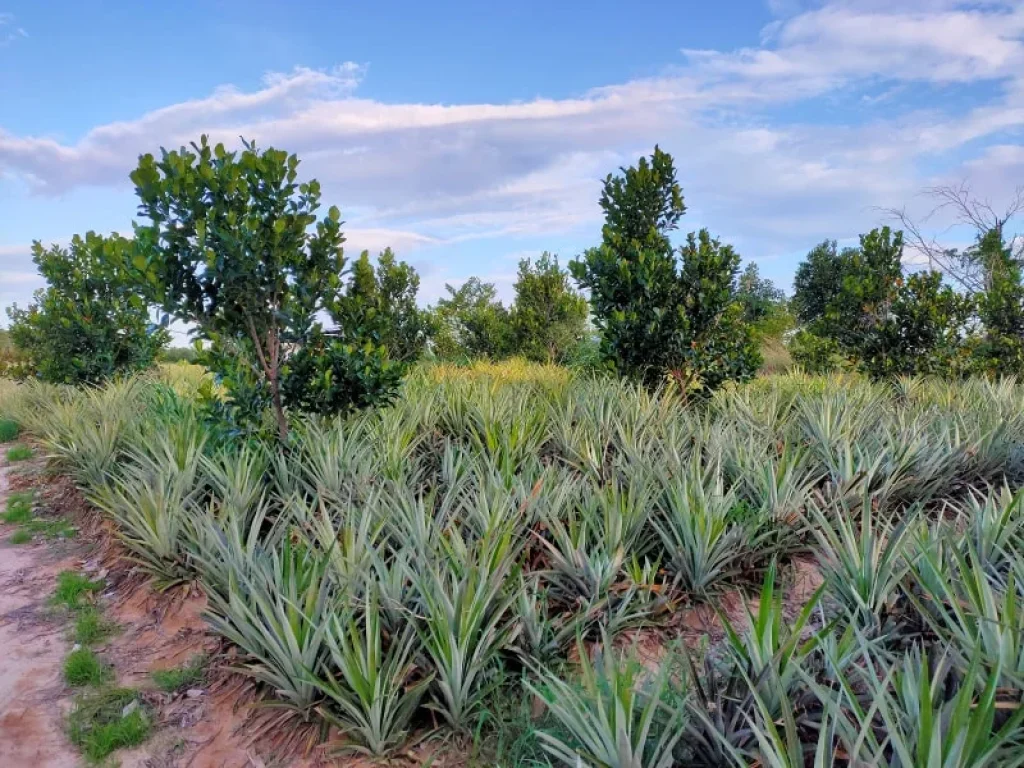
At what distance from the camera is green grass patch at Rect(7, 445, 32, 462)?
9702 millimetres

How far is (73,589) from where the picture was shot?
4.90 m

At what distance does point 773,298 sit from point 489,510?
1352 inches

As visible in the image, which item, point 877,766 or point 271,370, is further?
point 271,370

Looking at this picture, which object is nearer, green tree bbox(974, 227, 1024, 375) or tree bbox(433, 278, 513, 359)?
green tree bbox(974, 227, 1024, 375)

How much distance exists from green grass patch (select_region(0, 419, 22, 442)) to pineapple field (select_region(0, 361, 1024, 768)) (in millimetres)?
5961

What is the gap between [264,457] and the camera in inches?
230

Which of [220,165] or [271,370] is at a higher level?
[220,165]

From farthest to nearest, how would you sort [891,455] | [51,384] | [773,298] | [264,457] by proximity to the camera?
[773,298], [51,384], [264,457], [891,455]

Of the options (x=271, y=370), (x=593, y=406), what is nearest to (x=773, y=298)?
(x=593, y=406)

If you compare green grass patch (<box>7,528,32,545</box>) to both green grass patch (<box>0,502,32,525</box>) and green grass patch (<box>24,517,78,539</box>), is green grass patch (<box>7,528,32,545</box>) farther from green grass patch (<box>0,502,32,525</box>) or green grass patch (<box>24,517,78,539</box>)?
green grass patch (<box>0,502,32,525</box>)

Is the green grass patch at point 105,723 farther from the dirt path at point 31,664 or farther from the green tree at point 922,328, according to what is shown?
the green tree at point 922,328

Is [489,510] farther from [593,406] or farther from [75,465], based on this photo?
[75,465]

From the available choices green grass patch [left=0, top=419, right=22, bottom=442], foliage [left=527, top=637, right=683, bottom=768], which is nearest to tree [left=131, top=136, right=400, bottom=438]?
foliage [left=527, top=637, right=683, bottom=768]

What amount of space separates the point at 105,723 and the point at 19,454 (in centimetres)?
828
